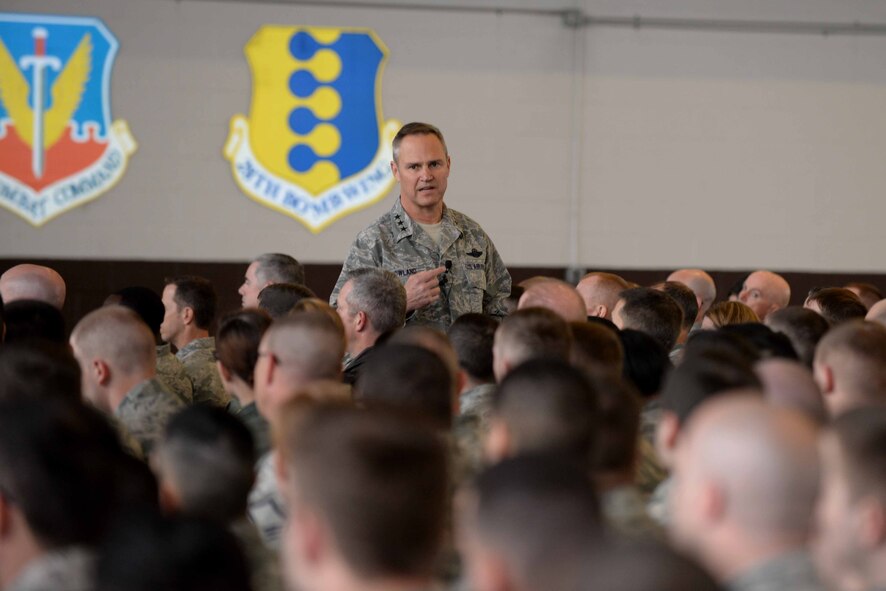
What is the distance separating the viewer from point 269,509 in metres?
2.71

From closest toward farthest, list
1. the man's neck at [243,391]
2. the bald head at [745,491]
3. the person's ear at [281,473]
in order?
the bald head at [745,491], the person's ear at [281,473], the man's neck at [243,391]

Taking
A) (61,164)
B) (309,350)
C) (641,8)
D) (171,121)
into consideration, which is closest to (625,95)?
(641,8)

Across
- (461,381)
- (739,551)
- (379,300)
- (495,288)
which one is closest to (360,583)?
(739,551)

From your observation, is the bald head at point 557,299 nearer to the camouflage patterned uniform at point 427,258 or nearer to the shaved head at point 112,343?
the camouflage patterned uniform at point 427,258

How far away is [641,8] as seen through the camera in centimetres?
945

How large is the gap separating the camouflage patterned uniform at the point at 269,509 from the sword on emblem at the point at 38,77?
643 centimetres

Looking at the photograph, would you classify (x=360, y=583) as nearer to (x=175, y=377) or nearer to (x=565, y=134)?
(x=175, y=377)

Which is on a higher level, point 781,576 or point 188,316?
point 781,576

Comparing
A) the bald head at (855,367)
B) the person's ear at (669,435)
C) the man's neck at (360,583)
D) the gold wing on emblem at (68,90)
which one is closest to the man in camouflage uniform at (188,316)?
the bald head at (855,367)

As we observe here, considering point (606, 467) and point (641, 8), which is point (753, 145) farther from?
point (606, 467)

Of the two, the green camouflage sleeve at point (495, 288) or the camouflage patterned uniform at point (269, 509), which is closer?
the camouflage patterned uniform at point (269, 509)

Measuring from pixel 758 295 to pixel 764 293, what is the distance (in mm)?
40

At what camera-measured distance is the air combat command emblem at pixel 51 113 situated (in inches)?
336

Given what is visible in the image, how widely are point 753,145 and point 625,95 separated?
1.13 m
